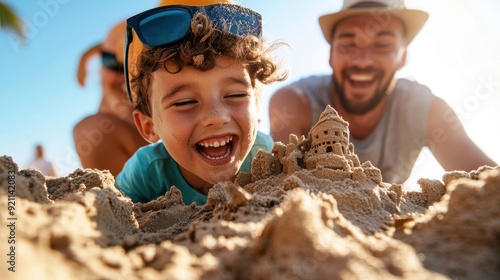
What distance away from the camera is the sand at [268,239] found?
69 centimetres

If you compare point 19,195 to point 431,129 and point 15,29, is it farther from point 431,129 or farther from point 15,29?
point 431,129

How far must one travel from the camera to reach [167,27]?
261 cm

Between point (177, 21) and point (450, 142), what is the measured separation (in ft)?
12.5

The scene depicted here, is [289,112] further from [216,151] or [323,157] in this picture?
[323,157]

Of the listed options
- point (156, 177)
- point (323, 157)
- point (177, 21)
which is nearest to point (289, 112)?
point (156, 177)

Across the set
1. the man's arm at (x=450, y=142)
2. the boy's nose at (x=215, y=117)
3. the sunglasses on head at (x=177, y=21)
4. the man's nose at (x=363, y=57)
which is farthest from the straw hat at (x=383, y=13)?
the boy's nose at (x=215, y=117)

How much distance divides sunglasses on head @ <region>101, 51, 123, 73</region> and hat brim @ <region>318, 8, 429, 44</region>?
2869mm

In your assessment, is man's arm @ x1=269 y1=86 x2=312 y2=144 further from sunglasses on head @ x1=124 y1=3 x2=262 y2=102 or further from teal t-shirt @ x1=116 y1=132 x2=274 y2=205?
sunglasses on head @ x1=124 y1=3 x2=262 y2=102

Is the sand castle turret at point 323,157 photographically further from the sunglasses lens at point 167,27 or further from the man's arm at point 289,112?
the man's arm at point 289,112

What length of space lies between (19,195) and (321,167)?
1147mm

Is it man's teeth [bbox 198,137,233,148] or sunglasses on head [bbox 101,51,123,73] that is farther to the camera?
sunglasses on head [bbox 101,51,123,73]

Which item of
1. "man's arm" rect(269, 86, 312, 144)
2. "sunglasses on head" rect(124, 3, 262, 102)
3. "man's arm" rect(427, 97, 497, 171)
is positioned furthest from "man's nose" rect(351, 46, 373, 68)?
"sunglasses on head" rect(124, 3, 262, 102)

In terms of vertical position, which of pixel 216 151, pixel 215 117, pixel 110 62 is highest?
pixel 110 62

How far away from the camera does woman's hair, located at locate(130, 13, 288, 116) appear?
97.6 inches
